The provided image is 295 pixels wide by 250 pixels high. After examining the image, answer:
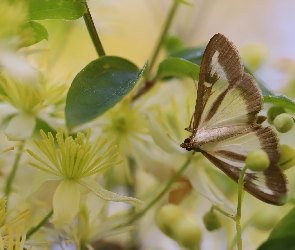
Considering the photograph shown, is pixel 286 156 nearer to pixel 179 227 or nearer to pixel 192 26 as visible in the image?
pixel 179 227

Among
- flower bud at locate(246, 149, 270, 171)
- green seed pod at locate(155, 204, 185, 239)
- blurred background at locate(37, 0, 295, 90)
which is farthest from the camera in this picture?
blurred background at locate(37, 0, 295, 90)

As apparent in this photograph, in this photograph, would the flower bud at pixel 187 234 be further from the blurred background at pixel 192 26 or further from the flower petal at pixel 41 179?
the blurred background at pixel 192 26

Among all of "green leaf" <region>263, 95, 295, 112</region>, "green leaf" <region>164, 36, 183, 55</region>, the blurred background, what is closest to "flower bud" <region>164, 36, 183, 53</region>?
"green leaf" <region>164, 36, 183, 55</region>

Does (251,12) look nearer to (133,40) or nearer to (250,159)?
(133,40)

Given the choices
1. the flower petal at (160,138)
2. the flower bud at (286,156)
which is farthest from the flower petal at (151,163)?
the flower bud at (286,156)

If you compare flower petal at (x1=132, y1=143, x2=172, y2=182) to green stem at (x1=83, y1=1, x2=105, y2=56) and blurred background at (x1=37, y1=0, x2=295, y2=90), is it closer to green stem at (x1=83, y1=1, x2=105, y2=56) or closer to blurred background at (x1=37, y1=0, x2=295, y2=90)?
green stem at (x1=83, y1=1, x2=105, y2=56)

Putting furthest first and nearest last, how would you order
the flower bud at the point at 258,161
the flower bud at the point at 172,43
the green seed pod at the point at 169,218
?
1. the flower bud at the point at 172,43
2. the green seed pod at the point at 169,218
3. the flower bud at the point at 258,161

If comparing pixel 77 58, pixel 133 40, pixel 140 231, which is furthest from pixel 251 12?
pixel 140 231

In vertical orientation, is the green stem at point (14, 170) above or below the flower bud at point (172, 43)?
below
